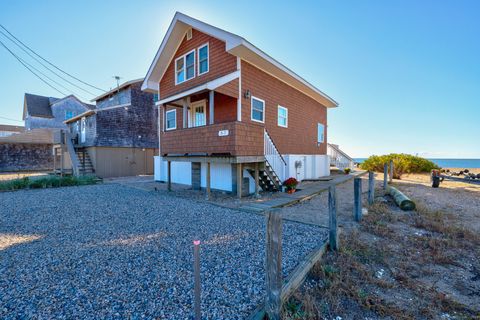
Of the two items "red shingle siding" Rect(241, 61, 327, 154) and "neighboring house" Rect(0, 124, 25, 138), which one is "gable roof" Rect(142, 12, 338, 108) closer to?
"red shingle siding" Rect(241, 61, 327, 154)

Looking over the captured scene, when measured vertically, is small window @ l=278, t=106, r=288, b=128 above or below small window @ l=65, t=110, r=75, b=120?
below

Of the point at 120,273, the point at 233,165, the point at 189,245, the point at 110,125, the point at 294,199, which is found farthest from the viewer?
the point at 110,125

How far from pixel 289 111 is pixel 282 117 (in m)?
0.89

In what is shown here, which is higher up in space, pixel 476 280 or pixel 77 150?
pixel 77 150

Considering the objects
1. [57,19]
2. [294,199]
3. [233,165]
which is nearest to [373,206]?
[294,199]

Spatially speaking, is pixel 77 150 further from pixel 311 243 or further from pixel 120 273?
pixel 311 243

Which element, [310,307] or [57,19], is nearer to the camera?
[310,307]

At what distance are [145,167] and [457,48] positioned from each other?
2354cm

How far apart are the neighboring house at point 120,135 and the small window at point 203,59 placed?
9.66 meters

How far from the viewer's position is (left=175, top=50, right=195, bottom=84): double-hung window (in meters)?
10.7

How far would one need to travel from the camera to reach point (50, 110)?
2706 cm

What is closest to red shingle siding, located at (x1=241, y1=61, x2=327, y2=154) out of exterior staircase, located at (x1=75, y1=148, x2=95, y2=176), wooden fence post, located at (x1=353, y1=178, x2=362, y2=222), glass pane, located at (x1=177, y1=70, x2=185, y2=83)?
glass pane, located at (x1=177, y1=70, x2=185, y2=83)

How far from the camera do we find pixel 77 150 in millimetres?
17516

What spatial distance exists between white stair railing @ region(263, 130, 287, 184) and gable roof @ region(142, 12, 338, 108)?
3.40 meters
